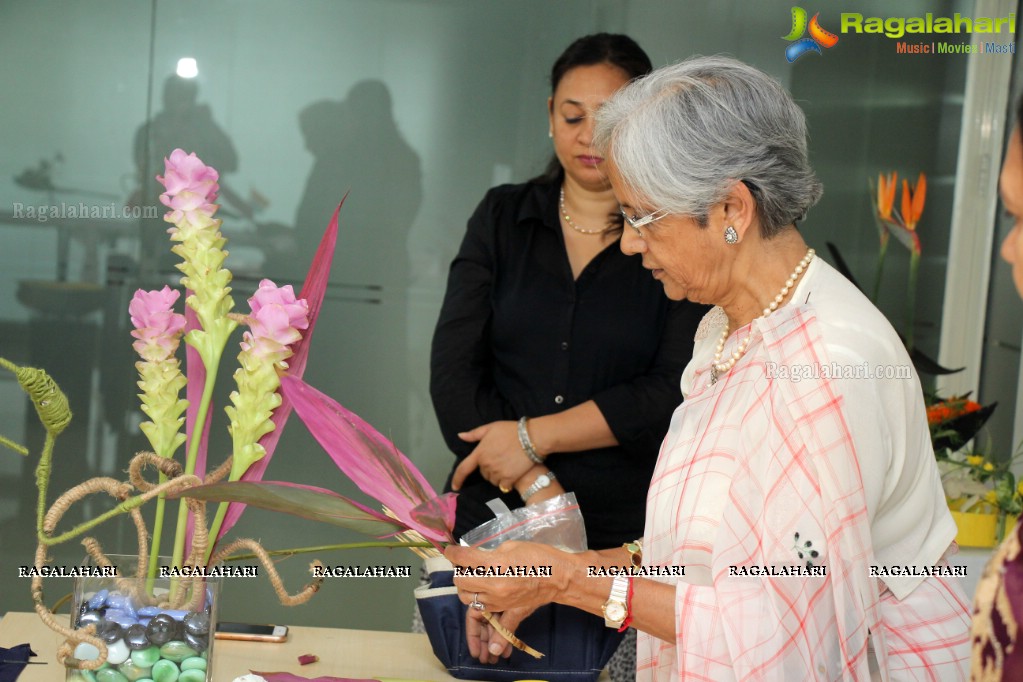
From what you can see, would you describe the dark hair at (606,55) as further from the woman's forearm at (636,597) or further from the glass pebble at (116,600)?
the glass pebble at (116,600)

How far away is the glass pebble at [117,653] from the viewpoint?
1192 millimetres

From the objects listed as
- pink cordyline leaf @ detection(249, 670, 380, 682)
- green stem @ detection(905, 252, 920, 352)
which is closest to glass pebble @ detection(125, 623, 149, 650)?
pink cordyline leaf @ detection(249, 670, 380, 682)

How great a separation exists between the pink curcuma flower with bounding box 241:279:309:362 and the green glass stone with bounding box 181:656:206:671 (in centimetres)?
36

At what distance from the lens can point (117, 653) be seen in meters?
1.19

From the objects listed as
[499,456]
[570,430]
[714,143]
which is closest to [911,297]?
[570,430]

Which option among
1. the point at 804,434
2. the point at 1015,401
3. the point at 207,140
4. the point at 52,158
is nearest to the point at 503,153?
the point at 207,140

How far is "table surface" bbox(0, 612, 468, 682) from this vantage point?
1.54m

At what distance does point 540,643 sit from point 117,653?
627 millimetres

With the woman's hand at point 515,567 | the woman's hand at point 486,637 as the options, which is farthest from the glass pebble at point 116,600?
the woman's hand at point 486,637

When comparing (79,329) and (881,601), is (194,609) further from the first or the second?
(79,329)

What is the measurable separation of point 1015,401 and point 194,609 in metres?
2.81

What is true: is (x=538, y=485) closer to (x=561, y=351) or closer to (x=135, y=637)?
(x=561, y=351)

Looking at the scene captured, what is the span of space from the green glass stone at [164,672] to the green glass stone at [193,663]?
0.04 ft

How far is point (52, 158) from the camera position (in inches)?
131
